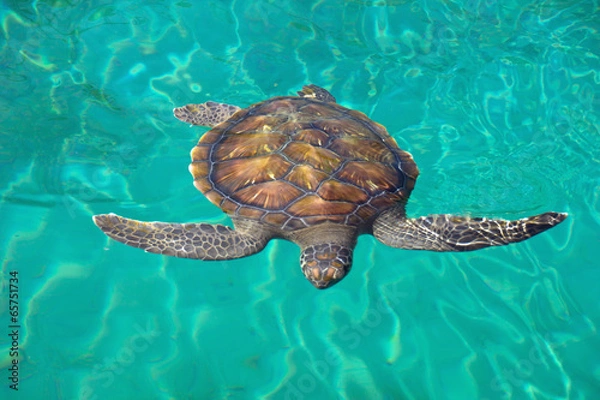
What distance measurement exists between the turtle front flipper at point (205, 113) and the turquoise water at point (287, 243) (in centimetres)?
21

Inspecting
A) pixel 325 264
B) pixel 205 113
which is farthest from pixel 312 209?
pixel 205 113

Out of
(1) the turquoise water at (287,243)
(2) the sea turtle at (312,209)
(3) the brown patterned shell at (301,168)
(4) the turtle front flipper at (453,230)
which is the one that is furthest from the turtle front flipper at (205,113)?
(4) the turtle front flipper at (453,230)

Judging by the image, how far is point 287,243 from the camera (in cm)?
572

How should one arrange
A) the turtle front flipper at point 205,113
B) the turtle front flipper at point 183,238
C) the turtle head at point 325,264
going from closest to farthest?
1. the turtle head at point 325,264
2. the turtle front flipper at point 183,238
3. the turtle front flipper at point 205,113

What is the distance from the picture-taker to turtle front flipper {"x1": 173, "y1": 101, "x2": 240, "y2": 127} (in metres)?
A: 6.45

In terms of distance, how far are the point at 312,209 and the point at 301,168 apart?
459 mm

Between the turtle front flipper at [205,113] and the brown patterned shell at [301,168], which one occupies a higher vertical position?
the brown patterned shell at [301,168]

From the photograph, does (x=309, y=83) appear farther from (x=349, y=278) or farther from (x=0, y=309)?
(x=0, y=309)

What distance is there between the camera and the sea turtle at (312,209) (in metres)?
5.04

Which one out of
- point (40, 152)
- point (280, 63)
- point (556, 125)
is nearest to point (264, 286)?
point (40, 152)

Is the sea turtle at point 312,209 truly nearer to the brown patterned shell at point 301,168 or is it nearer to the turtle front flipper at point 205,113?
the brown patterned shell at point 301,168

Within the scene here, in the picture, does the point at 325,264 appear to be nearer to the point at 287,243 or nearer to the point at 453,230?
the point at 287,243

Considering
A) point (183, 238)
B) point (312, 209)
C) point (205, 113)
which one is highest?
point (312, 209)

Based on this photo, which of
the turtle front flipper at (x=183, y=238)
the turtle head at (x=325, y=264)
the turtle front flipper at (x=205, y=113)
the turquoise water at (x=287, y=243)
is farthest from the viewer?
the turtle front flipper at (x=205, y=113)
